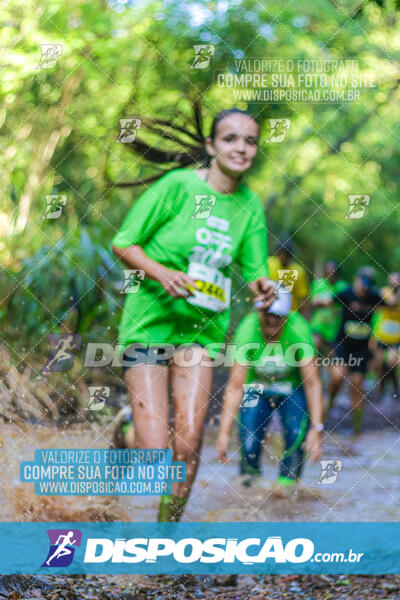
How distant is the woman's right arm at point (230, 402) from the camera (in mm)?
4184

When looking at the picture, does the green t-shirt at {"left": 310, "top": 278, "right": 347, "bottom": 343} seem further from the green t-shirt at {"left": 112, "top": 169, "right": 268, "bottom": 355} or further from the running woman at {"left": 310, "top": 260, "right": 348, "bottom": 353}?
the green t-shirt at {"left": 112, "top": 169, "right": 268, "bottom": 355}

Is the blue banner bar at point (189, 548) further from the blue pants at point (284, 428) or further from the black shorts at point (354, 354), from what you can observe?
the black shorts at point (354, 354)

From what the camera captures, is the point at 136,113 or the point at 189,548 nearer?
the point at 136,113

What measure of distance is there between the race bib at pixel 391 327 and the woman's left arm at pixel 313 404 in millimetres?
418

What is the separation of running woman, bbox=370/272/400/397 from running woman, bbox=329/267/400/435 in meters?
0.03

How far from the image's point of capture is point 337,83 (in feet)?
13.5

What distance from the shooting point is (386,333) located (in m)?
4.17

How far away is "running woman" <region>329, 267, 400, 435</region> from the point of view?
13.6 feet

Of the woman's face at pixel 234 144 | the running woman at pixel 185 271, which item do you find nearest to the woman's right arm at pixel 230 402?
the running woman at pixel 185 271

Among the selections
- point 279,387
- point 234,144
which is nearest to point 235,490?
point 279,387

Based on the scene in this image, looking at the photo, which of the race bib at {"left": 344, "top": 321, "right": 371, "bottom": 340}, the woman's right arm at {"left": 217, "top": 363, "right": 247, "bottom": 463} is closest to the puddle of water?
the woman's right arm at {"left": 217, "top": 363, "right": 247, "bottom": 463}

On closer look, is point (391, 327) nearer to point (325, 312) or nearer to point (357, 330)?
point (357, 330)

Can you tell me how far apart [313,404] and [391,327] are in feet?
1.92

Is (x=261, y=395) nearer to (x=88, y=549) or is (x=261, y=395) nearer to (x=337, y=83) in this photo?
(x=88, y=549)
